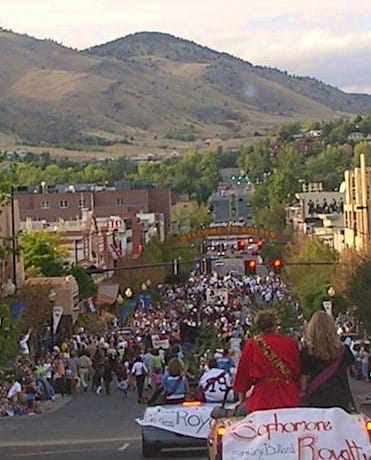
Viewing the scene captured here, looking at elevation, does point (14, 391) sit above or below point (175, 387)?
below

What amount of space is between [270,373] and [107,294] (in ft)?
227

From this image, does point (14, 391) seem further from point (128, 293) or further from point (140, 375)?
point (128, 293)

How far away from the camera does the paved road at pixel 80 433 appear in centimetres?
2081

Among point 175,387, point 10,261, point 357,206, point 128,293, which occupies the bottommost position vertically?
point 128,293

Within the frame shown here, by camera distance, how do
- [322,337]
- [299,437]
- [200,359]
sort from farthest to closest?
[200,359]
[322,337]
[299,437]

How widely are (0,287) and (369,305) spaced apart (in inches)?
512

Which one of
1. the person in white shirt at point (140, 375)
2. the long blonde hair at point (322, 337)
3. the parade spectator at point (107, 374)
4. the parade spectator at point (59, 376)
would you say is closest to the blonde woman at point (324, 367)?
the long blonde hair at point (322, 337)

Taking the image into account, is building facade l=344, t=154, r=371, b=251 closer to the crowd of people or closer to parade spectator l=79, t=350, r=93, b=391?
the crowd of people

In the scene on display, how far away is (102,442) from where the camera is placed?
76.2ft

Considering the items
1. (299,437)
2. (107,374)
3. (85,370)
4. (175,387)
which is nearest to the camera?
(299,437)

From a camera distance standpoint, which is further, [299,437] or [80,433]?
[80,433]

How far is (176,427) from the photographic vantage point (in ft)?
61.8

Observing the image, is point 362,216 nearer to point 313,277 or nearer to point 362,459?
point 313,277

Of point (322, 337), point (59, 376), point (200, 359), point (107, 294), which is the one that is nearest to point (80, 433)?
point (200, 359)
